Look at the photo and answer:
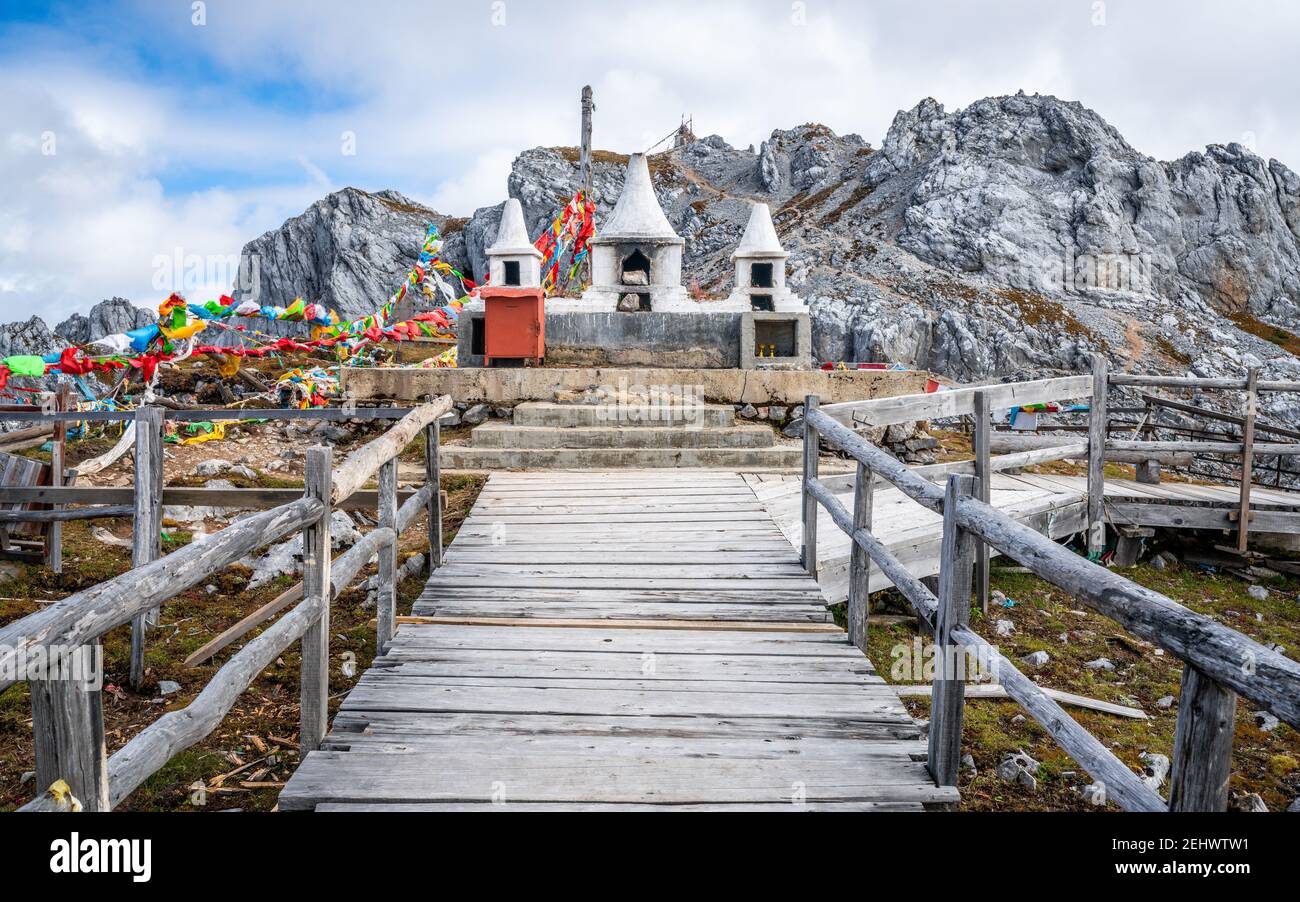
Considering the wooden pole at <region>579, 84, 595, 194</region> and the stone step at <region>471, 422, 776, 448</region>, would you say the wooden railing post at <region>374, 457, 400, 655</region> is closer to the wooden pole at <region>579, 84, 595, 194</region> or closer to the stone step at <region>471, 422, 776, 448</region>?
the stone step at <region>471, 422, 776, 448</region>

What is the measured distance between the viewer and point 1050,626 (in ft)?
23.3

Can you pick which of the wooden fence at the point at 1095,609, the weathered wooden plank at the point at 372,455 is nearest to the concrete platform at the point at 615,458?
the weathered wooden plank at the point at 372,455

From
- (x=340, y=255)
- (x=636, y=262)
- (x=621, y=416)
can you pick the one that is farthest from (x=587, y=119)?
(x=340, y=255)

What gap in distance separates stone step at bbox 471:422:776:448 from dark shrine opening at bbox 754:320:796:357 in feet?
13.4

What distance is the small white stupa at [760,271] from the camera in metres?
18.2

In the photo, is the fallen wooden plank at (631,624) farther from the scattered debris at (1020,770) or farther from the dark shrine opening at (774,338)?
the dark shrine opening at (774,338)

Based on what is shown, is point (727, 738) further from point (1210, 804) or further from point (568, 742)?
point (1210, 804)

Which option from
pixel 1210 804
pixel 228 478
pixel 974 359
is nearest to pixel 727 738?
pixel 1210 804

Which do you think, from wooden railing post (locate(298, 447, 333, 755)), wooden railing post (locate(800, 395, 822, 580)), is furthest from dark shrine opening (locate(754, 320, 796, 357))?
wooden railing post (locate(298, 447, 333, 755))

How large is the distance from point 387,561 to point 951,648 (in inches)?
118

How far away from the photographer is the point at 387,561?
4.37 metres

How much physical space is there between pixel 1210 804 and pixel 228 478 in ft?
34.1

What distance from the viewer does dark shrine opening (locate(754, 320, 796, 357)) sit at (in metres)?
13.4
